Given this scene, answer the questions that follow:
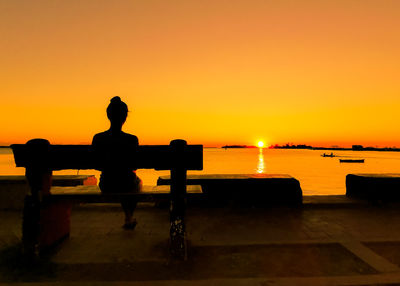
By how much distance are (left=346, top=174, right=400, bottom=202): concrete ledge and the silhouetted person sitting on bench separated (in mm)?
5212

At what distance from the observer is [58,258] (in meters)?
3.31

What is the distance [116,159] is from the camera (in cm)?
348

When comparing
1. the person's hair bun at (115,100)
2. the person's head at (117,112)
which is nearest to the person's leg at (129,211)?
the person's head at (117,112)

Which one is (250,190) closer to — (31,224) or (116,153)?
(116,153)

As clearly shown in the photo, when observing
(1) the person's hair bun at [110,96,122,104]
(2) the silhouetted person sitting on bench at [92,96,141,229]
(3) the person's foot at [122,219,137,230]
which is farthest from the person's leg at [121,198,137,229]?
(1) the person's hair bun at [110,96,122,104]

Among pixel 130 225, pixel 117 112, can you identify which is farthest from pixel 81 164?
pixel 130 225

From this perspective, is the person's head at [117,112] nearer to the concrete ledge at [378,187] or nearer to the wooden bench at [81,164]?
the wooden bench at [81,164]

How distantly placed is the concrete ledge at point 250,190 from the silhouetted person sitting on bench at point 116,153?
7.98ft

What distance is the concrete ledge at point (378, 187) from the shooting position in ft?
21.1

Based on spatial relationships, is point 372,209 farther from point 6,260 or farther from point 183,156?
point 6,260

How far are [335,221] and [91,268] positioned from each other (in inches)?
154

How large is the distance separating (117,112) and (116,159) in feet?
2.55

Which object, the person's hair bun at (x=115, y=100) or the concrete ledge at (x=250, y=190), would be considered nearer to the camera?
the person's hair bun at (x=115, y=100)

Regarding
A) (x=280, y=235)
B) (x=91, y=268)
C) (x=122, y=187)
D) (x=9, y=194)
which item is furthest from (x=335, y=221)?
(x=9, y=194)
